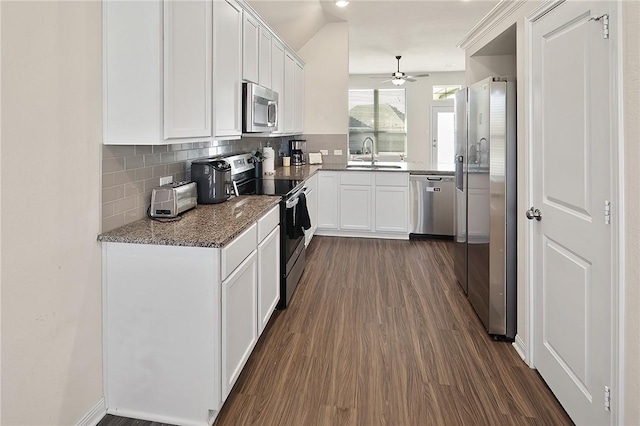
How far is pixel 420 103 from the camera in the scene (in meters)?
9.57

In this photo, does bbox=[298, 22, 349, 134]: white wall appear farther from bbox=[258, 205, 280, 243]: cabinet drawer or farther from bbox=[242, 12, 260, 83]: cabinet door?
bbox=[258, 205, 280, 243]: cabinet drawer

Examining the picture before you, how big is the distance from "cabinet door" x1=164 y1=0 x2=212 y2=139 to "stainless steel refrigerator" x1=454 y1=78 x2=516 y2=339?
70.1 inches

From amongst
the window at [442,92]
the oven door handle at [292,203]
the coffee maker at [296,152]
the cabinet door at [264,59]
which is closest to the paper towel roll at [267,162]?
the cabinet door at [264,59]

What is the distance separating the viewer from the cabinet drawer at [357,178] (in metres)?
5.48

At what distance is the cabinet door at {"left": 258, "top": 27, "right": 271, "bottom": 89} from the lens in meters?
3.67

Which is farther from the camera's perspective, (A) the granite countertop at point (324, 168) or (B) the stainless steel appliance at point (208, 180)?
(A) the granite countertop at point (324, 168)

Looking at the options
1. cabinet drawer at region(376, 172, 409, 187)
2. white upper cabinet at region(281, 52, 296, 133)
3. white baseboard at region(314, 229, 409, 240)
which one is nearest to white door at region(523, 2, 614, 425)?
white upper cabinet at region(281, 52, 296, 133)

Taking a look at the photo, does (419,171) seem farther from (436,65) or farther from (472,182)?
(436,65)

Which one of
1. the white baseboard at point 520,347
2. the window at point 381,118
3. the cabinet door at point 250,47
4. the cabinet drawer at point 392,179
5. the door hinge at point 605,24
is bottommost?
the white baseboard at point 520,347

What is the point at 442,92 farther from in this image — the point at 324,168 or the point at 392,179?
the point at 324,168

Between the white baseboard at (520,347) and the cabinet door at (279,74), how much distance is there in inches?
115

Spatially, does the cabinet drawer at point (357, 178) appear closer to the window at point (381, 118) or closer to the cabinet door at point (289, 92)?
the cabinet door at point (289, 92)

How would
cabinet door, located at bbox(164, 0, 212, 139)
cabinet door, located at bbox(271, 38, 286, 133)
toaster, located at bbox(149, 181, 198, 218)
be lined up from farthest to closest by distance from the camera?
cabinet door, located at bbox(271, 38, 286, 133)
toaster, located at bbox(149, 181, 198, 218)
cabinet door, located at bbox(164, 0, 212, 139)

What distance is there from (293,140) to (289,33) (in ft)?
4.60
